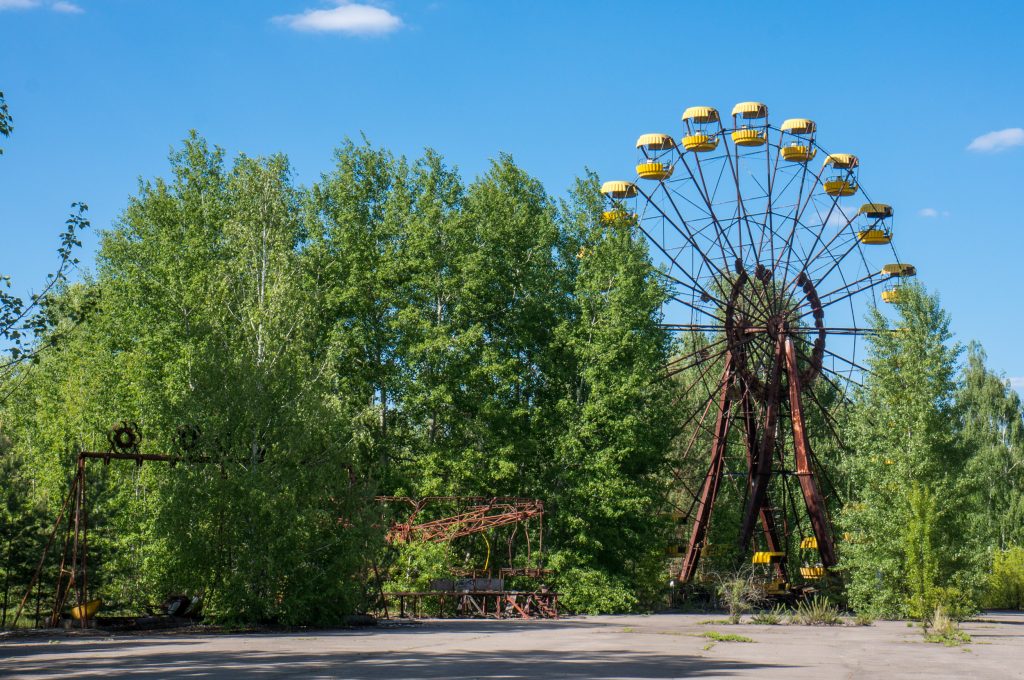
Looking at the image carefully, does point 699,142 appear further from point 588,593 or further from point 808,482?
point 588,593

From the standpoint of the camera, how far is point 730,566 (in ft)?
129

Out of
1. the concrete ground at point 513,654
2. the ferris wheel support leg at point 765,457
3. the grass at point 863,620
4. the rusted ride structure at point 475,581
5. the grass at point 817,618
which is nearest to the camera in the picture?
the concrete ground at point 513,654

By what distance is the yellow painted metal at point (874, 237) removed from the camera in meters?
38.1

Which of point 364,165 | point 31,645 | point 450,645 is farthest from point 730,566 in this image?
point 31,645

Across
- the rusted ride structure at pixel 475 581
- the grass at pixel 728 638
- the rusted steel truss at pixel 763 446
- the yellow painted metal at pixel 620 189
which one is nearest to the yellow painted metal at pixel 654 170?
the yellow painted metal at pixel 620 189

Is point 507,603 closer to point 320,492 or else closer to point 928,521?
point 320,492

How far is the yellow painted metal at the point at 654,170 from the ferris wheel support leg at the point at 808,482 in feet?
25.9

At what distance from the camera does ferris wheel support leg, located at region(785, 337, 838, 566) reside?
33469mm

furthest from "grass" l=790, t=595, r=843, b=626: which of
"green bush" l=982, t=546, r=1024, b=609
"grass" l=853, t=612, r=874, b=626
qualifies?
"green bush" l=982, t=546, r=1024, b=609

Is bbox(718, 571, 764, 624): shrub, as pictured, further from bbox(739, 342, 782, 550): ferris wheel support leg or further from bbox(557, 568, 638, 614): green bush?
bbox(557, 568, 638, 614): green bush

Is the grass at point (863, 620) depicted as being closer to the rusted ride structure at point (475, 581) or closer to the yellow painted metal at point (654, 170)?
the rusted ride structure at point (475, 581)

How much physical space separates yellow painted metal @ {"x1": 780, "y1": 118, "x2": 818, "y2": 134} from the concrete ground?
18.1m

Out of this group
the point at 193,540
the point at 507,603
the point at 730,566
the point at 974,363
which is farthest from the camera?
the point at 974,363

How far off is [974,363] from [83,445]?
149 ft
